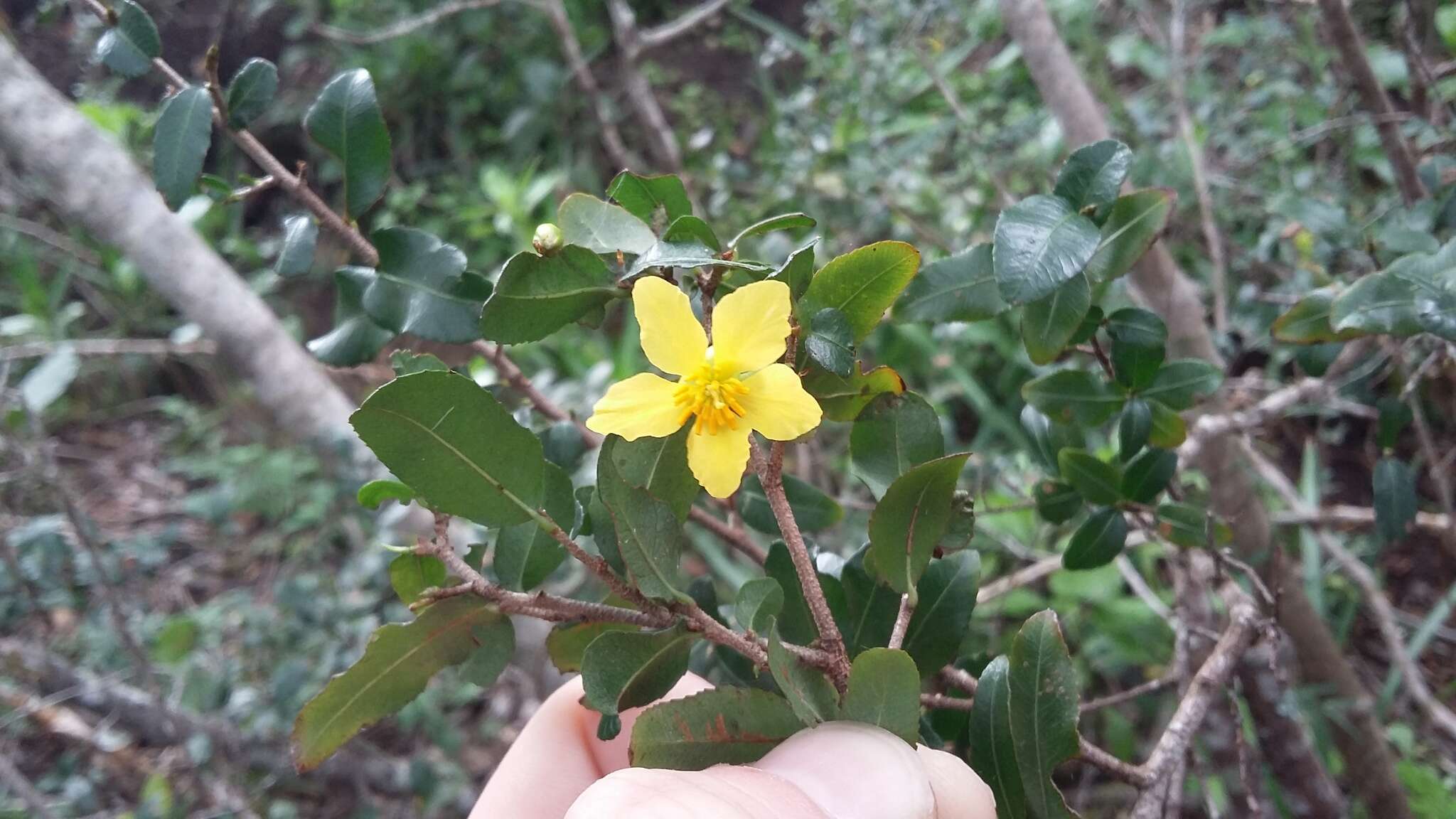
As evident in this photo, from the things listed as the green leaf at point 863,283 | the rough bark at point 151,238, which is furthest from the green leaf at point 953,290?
the rough bark at point 151,238

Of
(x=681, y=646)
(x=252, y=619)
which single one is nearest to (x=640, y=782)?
(x=681, y=646)

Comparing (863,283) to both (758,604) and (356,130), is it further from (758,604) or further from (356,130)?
(356,130)

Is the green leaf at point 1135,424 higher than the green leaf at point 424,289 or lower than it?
lower

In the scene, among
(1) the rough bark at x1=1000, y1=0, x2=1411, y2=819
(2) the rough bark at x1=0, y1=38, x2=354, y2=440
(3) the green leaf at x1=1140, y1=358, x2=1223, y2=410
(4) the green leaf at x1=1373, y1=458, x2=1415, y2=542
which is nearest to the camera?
(3) the green leaf at x1=1140, y1=358, x2=1223, y2=410

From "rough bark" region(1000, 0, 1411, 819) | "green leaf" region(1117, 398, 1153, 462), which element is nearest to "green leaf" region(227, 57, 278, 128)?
"green leaf" region(1117, 398, 1153, 462)

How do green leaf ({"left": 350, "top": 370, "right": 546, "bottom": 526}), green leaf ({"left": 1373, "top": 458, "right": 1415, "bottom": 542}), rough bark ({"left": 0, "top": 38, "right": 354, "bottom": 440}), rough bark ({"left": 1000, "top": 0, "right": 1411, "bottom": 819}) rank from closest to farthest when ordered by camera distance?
1. green leaf ({"left": 350, "top": 370, "right": 546, "bottom": 526})
2. green leaf ({"left": 1373, "top": 458, "right": 1415, "bottom": 542})
3. rough bark ({"left": 1000, "top": 0, "right": 1411, "bottom": 819})
4. rough bark ({"left": 0, "top": 38, "right": 354, "bottom": 440})

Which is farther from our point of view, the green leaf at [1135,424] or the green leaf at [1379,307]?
the green leaf at [1135,424]

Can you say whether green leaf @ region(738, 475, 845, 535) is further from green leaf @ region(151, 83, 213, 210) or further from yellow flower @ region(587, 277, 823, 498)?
green leaf @ region(151, 83, 213, 210)

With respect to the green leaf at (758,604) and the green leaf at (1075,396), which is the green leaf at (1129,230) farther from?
the green leaf at (758,604)
